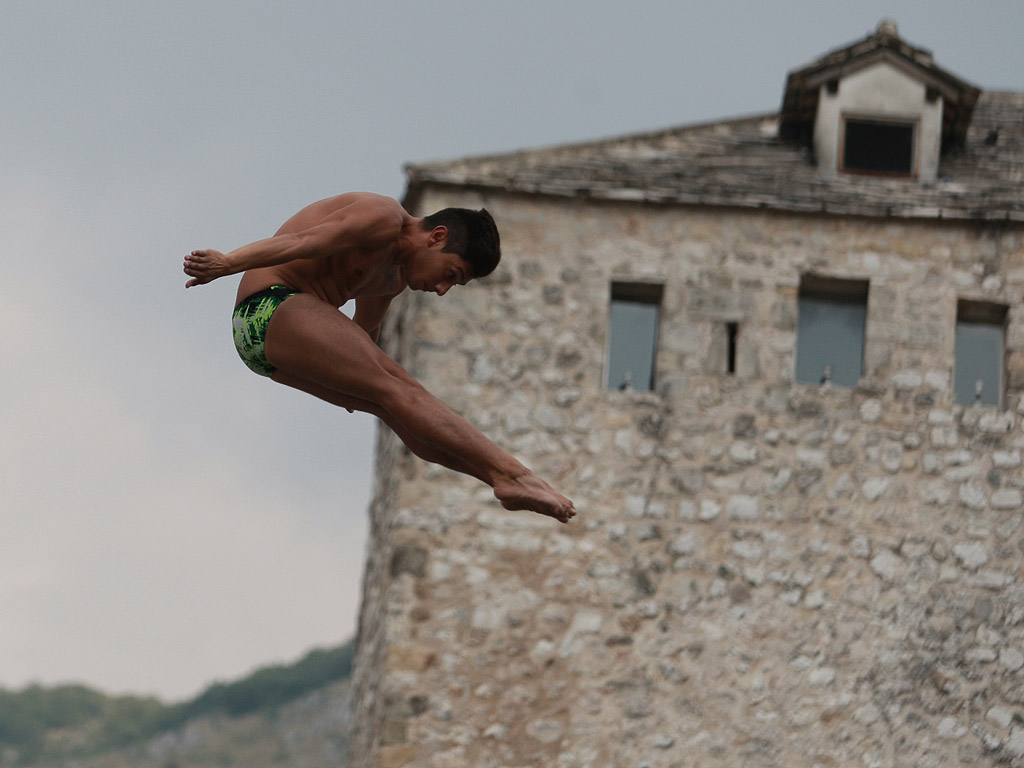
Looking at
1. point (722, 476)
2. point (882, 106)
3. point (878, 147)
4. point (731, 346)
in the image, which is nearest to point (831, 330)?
point (731, 346)

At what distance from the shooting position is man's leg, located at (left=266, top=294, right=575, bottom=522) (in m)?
6.87

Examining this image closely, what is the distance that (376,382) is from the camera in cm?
689

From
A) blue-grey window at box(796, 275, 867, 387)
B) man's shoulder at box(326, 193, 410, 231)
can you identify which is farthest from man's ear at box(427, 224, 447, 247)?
blue-grey window at box(796, 275, 867, 387)

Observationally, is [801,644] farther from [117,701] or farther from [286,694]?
[117,701]

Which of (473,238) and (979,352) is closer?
(473,238)

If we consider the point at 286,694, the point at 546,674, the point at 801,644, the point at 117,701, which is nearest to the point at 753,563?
the point at 801,644

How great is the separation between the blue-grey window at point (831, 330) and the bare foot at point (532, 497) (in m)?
8.99

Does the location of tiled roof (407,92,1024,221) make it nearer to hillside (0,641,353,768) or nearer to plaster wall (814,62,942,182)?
plaster wall (814,62,942,182)

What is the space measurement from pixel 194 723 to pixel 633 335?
5986 cm

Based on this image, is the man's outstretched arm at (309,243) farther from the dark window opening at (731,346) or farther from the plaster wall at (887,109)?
the plaster wall at (887,109)

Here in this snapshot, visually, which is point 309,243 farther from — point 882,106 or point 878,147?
point 878,147

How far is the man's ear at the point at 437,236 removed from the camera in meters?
7.05

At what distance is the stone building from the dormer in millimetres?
44

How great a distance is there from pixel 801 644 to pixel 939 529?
1498 millimetres
